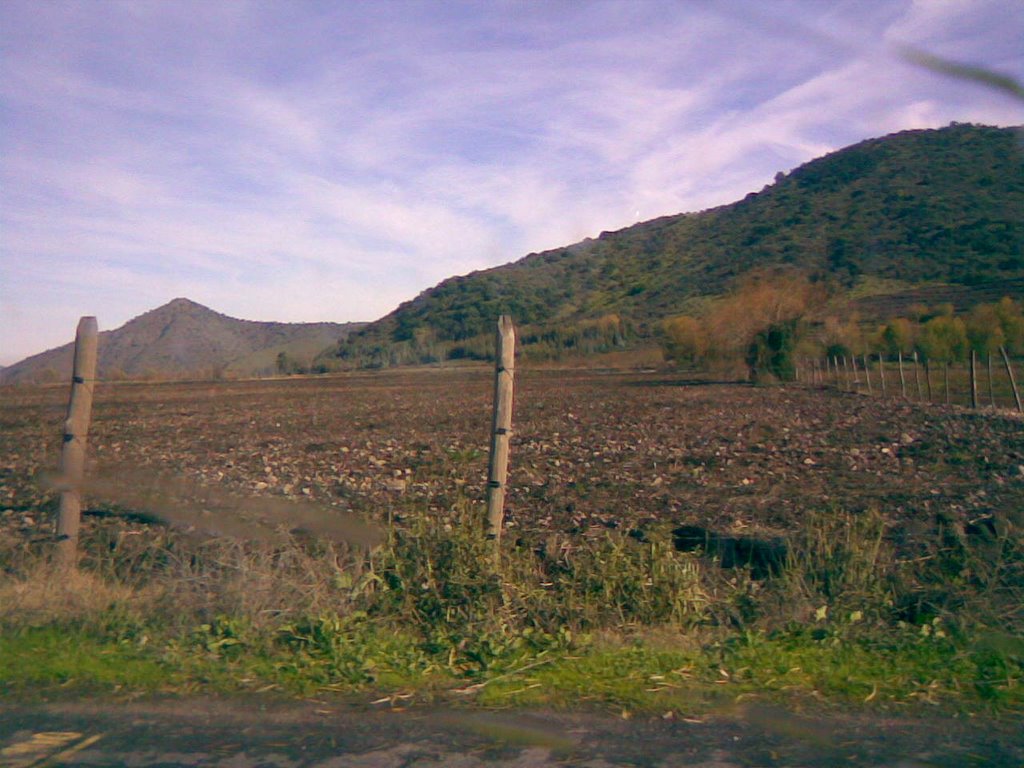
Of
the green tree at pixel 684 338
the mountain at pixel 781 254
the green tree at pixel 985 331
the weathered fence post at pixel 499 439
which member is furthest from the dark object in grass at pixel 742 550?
the green tree at pixel 684 338

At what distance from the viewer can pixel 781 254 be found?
115ft

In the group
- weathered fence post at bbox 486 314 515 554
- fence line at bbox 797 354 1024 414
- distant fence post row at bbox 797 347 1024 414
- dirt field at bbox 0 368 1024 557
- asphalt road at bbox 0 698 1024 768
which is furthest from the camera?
distant fence post row at bbox 797 347 1024 414

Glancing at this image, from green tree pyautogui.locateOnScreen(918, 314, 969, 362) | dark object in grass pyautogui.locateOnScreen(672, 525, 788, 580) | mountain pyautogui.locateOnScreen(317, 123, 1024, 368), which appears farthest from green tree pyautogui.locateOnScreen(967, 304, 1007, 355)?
dark object in grass pyautogui.locateOnScreen(672, 525, 788, 580)

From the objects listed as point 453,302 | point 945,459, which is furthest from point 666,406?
point 945,459

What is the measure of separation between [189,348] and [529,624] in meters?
15.5

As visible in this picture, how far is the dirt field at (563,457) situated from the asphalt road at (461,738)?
2480mm

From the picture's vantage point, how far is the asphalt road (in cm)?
380

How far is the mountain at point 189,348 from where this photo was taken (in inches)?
421

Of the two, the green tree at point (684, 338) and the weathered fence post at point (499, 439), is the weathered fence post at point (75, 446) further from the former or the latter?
the green tree at point (684, 338)

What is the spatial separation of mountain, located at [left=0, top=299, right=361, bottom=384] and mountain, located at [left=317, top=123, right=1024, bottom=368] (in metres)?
1.72

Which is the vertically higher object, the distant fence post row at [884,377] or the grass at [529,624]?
the distant fence post row at [884,377]

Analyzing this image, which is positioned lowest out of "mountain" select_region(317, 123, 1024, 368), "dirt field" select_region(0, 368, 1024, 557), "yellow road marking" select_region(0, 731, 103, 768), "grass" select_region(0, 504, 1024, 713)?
"yellow road marking" select_region(0, 731, 103, 768)

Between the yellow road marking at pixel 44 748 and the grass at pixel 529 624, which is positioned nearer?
the yellow road marking at pixel 44 748

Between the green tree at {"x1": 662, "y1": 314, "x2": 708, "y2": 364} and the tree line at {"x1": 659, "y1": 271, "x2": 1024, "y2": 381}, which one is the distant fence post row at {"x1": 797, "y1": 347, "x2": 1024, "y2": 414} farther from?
the green tree at {"x1": 662, "y1": 314, "x2": 708, "y2": 364}
